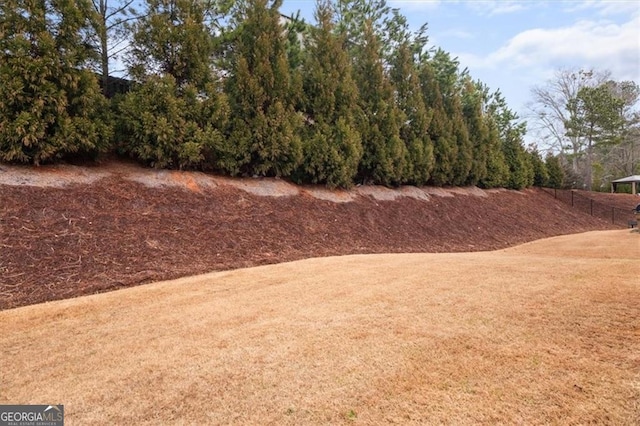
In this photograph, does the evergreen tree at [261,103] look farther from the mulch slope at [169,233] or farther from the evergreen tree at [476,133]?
the evergreen tree at [476,133]

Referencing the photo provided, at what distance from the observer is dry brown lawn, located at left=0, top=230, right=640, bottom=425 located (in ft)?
5.61

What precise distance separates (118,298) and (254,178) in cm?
500

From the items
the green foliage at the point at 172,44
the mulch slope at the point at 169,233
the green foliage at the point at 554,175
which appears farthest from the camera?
the green foliage at the point at 554,175

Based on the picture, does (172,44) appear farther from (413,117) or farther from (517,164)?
(517,164)

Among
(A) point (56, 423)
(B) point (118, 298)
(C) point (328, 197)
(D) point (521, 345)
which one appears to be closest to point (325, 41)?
(C) point (328, 197)

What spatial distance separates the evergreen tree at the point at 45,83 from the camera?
5.43m

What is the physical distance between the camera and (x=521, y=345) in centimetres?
230

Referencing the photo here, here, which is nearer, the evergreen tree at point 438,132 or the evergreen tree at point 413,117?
the evergreen tree at point 413,117

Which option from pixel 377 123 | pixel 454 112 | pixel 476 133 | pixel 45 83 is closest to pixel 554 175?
pixel 476 133

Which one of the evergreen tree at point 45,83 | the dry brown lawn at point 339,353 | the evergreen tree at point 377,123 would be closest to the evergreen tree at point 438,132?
the evergreen tree at point 377,123

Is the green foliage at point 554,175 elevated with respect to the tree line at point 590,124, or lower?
lower

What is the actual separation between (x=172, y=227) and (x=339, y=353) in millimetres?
4192

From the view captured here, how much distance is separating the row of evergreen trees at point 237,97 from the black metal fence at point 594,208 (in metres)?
8.10

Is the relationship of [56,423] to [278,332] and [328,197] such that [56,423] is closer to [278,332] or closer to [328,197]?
[278,332]
